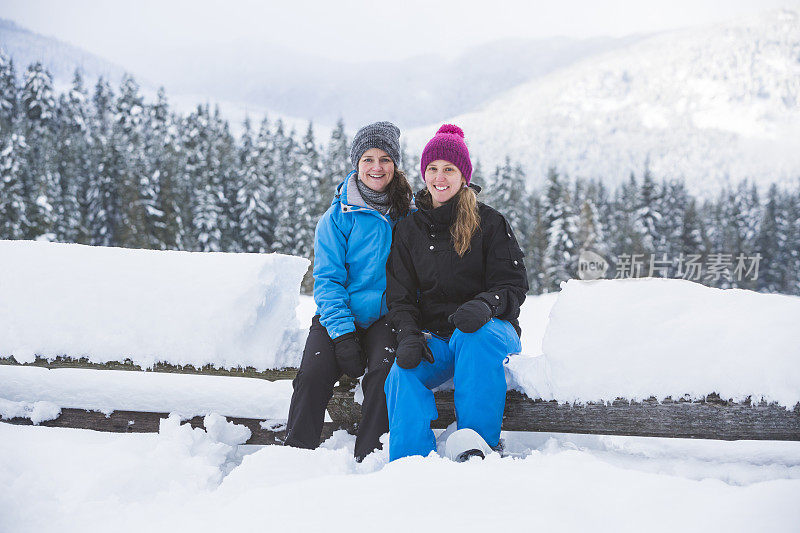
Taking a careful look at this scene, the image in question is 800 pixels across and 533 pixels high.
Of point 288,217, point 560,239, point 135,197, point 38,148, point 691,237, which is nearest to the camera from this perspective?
point 135,197

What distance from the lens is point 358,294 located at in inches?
138

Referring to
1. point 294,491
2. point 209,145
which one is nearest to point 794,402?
point 294,491

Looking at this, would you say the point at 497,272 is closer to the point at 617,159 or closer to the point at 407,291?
the point at 407,291

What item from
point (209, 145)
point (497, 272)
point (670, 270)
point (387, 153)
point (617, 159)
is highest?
point (617, 159)

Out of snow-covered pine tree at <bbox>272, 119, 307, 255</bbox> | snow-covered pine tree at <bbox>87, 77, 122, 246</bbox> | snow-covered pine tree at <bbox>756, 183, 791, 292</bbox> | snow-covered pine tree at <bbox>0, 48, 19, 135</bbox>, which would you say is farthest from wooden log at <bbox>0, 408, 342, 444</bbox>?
snow-covered pine tree at <bbox>756, 183, 791, 292</bbox>

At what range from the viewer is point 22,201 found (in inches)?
1199

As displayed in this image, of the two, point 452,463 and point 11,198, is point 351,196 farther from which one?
point 11,198

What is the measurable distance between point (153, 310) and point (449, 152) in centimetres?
227

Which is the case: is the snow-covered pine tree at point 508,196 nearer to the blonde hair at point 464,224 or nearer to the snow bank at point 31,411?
the blonde hair at point 464,224

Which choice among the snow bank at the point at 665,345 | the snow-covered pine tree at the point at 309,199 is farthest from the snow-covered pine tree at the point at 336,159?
the snow bank at the point at 665,345

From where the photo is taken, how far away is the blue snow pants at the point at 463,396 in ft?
9.10

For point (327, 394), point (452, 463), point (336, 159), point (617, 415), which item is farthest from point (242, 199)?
point (452, 463)

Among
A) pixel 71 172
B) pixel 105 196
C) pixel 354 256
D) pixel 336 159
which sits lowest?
pixel 354 256

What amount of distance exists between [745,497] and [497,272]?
1721mm
